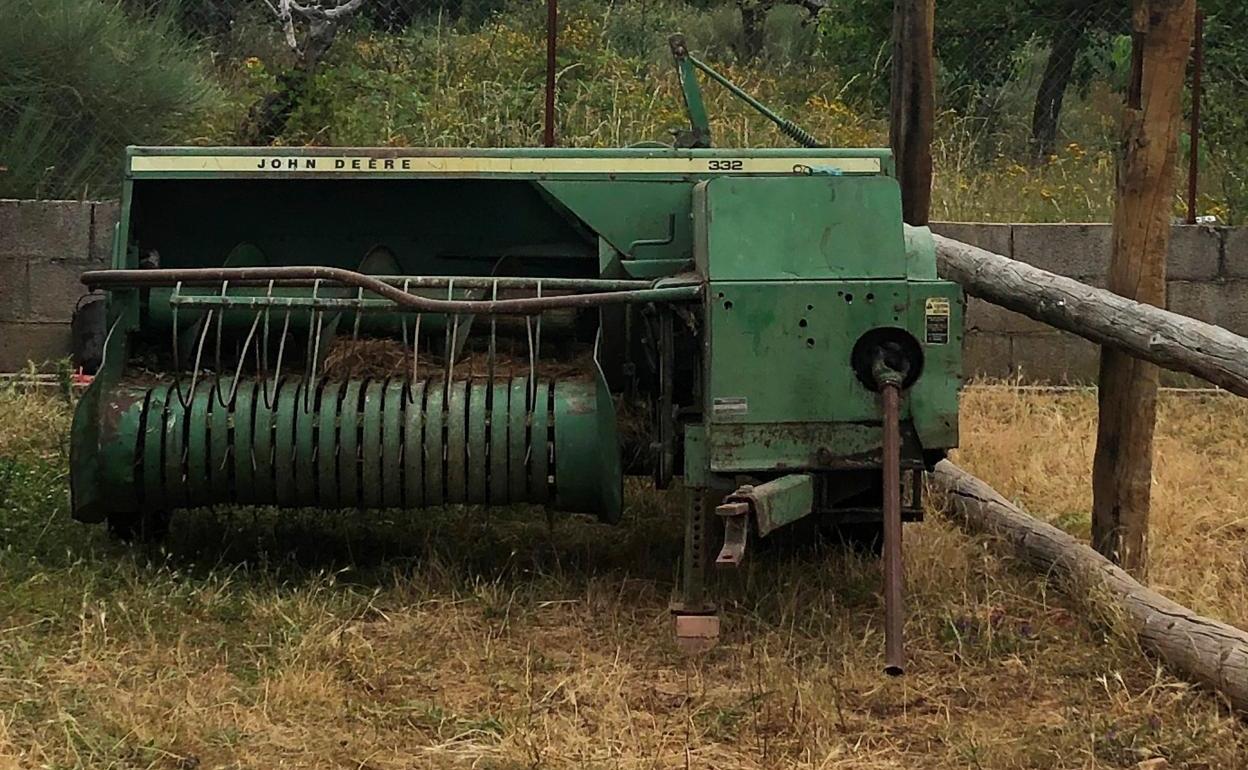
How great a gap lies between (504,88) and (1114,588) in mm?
6464

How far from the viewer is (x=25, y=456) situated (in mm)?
6379

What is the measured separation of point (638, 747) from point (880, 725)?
2.00 feet

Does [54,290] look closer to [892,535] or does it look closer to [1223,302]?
[892,535]

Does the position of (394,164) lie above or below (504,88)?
below

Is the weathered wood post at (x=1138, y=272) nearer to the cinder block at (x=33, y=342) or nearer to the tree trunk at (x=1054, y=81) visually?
the cinder block at (x=33, y=342)

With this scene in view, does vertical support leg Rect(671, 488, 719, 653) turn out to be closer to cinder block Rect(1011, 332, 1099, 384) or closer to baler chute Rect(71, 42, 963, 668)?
baler chute Rect(71, 42, 963, 668)

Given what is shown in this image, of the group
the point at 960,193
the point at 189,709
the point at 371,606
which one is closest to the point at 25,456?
the point at 371,606

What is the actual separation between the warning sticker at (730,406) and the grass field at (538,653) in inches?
25.1

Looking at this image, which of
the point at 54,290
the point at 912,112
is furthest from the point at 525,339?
the point at 54,290

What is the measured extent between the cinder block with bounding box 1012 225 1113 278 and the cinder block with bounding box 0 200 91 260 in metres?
4.96

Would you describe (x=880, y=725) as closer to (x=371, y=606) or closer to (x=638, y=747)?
(x=638, y=747)

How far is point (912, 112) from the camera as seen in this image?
718 centimetres

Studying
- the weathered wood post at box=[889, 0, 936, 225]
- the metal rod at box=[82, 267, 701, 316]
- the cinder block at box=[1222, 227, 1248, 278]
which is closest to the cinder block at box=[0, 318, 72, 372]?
the metal rod at box=[82, 267, 701, 316]

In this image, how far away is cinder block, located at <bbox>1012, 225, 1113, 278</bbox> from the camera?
346 inches
